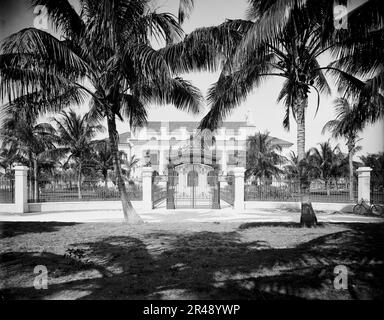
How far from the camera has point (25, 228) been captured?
320 inches

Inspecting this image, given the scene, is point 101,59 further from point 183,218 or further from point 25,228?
point 183,218

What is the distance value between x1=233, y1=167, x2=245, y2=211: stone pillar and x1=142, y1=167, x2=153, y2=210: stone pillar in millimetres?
4220

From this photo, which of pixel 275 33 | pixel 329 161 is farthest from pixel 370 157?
pixel 275 33

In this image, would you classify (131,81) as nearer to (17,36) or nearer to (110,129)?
(110,129)

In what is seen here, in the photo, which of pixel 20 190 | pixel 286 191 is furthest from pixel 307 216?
pixel 20 190

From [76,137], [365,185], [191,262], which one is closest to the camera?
[191,262]

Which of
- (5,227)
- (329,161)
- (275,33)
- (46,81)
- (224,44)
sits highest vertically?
(224,44)

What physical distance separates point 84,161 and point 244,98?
17853 mm

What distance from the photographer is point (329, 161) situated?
32188 mm

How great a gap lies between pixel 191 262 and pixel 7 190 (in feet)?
35.9

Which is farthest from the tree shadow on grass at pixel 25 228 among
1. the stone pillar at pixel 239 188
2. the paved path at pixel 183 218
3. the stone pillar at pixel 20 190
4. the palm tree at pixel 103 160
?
the palm tree at pixel 103 160

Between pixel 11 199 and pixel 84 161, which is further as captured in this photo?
pixel 84 161

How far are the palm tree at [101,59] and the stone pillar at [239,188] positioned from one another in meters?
5.88

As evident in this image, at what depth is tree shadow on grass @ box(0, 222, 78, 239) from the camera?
24.3 ft
